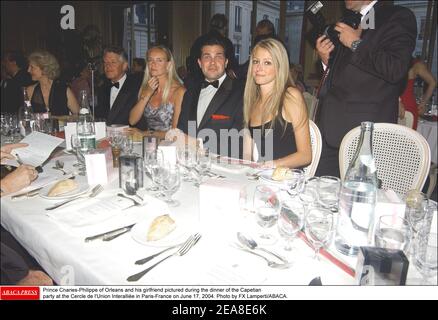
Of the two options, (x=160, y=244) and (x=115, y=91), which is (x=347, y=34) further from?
(x=115, y=91)

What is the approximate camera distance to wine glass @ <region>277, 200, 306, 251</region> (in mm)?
983

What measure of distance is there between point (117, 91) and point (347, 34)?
2140 millimetres

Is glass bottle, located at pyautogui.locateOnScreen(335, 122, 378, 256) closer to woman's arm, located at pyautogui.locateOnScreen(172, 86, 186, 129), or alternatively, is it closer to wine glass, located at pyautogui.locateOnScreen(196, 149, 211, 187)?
wine glass, located at pyautogui.locateOnScreen(196, 149, 211, 187)

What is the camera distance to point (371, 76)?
7.05 feet

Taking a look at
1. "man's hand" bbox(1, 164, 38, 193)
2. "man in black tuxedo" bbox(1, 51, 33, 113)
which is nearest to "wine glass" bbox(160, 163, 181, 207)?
"man's hand" bbox(1, 164, 38, 193)

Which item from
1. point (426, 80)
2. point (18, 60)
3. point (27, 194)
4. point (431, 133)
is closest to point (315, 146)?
point (27, 194)

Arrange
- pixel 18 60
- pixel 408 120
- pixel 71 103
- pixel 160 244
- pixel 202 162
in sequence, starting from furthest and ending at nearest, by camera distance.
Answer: pixel 18 60 < pixel 71 103 < pixel 408 120 < pixel 202 162 < pixel 160 244

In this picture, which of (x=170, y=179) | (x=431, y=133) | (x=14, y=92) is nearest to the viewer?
(x=170, y=179)

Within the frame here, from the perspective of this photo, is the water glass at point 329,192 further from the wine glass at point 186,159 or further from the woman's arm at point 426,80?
the woman's arm at point 426,80

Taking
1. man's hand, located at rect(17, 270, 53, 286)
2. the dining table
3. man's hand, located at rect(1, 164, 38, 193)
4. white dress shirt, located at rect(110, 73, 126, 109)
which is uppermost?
white dress shirt, located at rect(110, 73, 126, 109)

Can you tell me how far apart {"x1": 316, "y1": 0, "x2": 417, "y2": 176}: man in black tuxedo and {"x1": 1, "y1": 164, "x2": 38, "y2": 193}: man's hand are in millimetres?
1645

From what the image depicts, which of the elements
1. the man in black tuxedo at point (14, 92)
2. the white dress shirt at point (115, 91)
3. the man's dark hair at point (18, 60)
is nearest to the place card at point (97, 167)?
the white dress shirt at point (115, 91)

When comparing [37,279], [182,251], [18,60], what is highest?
[18,60]
